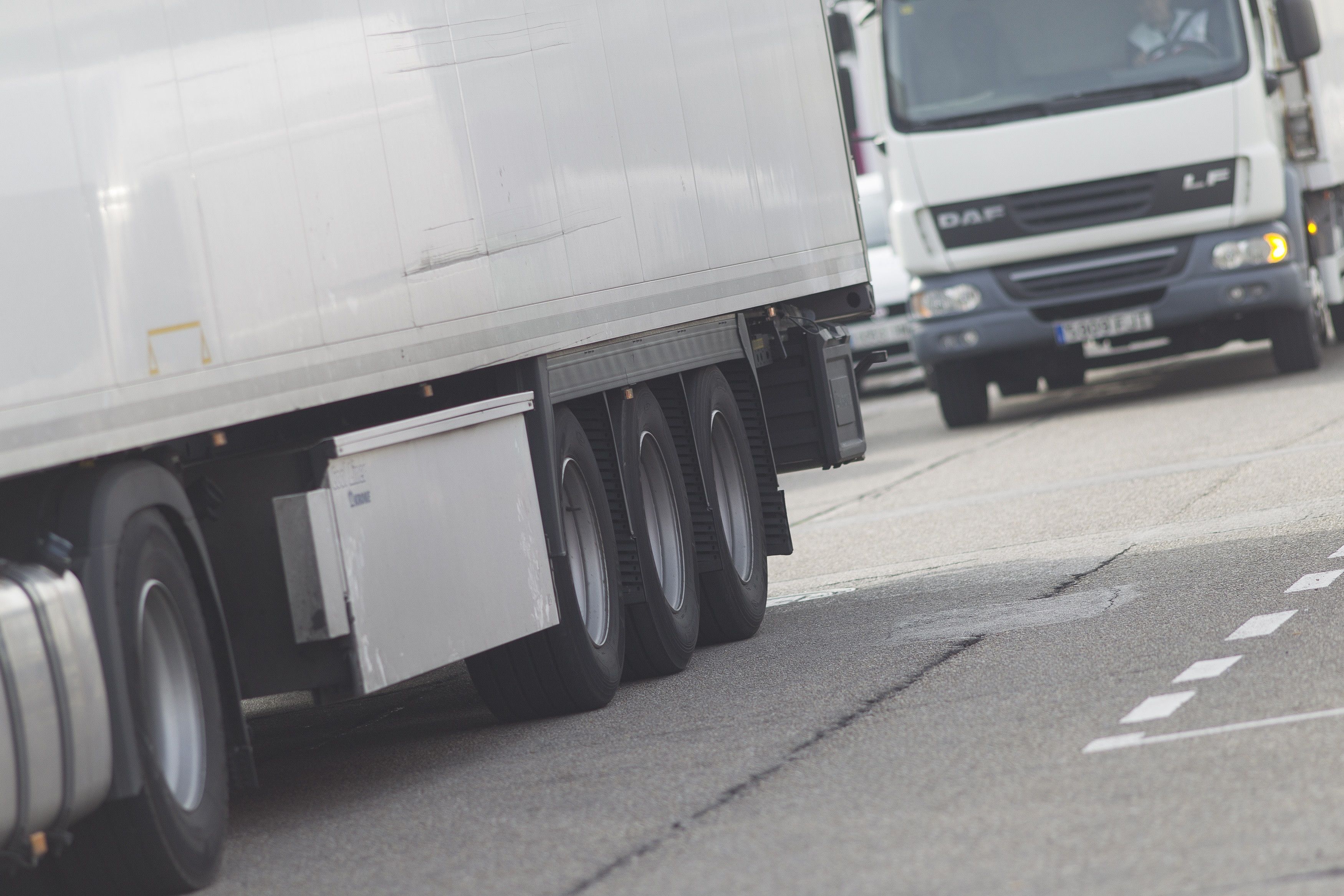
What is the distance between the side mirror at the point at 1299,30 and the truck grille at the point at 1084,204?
1.53 meters

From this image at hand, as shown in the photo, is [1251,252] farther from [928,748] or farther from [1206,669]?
[928,748]

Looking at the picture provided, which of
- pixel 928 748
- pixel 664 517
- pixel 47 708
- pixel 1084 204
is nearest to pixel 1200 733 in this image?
pixel 928 748

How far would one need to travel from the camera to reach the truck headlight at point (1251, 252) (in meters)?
18.6

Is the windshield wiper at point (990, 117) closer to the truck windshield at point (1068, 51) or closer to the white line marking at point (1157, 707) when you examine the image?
the truck windshield at point (1068, 51)

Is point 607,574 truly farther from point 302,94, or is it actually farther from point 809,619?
point 302,94

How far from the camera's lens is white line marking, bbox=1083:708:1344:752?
6.63m

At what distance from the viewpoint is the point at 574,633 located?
842 centimetres

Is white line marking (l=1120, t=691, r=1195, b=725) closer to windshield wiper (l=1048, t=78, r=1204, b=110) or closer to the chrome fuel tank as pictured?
the chrome fuel tank

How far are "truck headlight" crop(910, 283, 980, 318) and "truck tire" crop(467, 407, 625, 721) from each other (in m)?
10.6

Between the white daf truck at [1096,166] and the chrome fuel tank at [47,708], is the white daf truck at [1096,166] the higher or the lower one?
the higher one

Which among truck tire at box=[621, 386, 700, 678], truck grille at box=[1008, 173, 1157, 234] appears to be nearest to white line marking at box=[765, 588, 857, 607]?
truck tire at box=[621, 386, 700, 678]

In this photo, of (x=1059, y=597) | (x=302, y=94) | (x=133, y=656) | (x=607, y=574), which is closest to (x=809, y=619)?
(x=1059, y=597)

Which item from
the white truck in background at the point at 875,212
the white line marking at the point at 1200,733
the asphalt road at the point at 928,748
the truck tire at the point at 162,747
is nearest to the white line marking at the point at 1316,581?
the asphalt road at the point at 928,748

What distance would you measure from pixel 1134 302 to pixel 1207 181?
1253 mm
